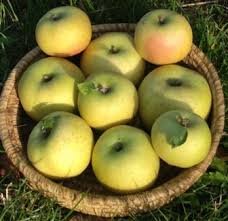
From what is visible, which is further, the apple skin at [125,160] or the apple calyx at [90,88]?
the apple calyx at [90,88]

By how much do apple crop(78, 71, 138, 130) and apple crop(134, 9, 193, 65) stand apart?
192mm

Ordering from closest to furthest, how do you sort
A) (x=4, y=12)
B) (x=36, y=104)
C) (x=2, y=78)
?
(x=36, y=104)
(x=2, y=78)
(x=4, y=12)

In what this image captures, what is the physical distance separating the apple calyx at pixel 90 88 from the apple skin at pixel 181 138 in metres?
0.23

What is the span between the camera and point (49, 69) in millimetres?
2232

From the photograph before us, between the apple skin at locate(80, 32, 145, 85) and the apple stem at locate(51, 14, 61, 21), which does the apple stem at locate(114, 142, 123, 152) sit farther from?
the apple stem at locate(51, 14, 61, 21)

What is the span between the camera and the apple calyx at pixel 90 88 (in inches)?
80.1

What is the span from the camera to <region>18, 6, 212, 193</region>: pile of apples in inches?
77.2

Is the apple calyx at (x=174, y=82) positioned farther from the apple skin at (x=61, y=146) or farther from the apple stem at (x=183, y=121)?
the apple skin at (x=61, y=146)

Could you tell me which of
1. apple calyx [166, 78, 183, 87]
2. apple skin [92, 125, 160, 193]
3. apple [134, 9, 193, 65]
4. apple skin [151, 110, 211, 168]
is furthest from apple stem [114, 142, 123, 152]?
apple [134, 9, 193, 65]

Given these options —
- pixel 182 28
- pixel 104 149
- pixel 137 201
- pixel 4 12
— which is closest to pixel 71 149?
pixel 104 149

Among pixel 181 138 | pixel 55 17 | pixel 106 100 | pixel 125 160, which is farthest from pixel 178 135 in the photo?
pixel 55 17

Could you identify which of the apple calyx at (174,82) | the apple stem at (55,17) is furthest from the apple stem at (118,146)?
the apple stem at (55,17)

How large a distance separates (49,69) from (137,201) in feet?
2.18

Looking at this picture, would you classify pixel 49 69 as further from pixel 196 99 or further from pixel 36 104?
pixel 196 99
